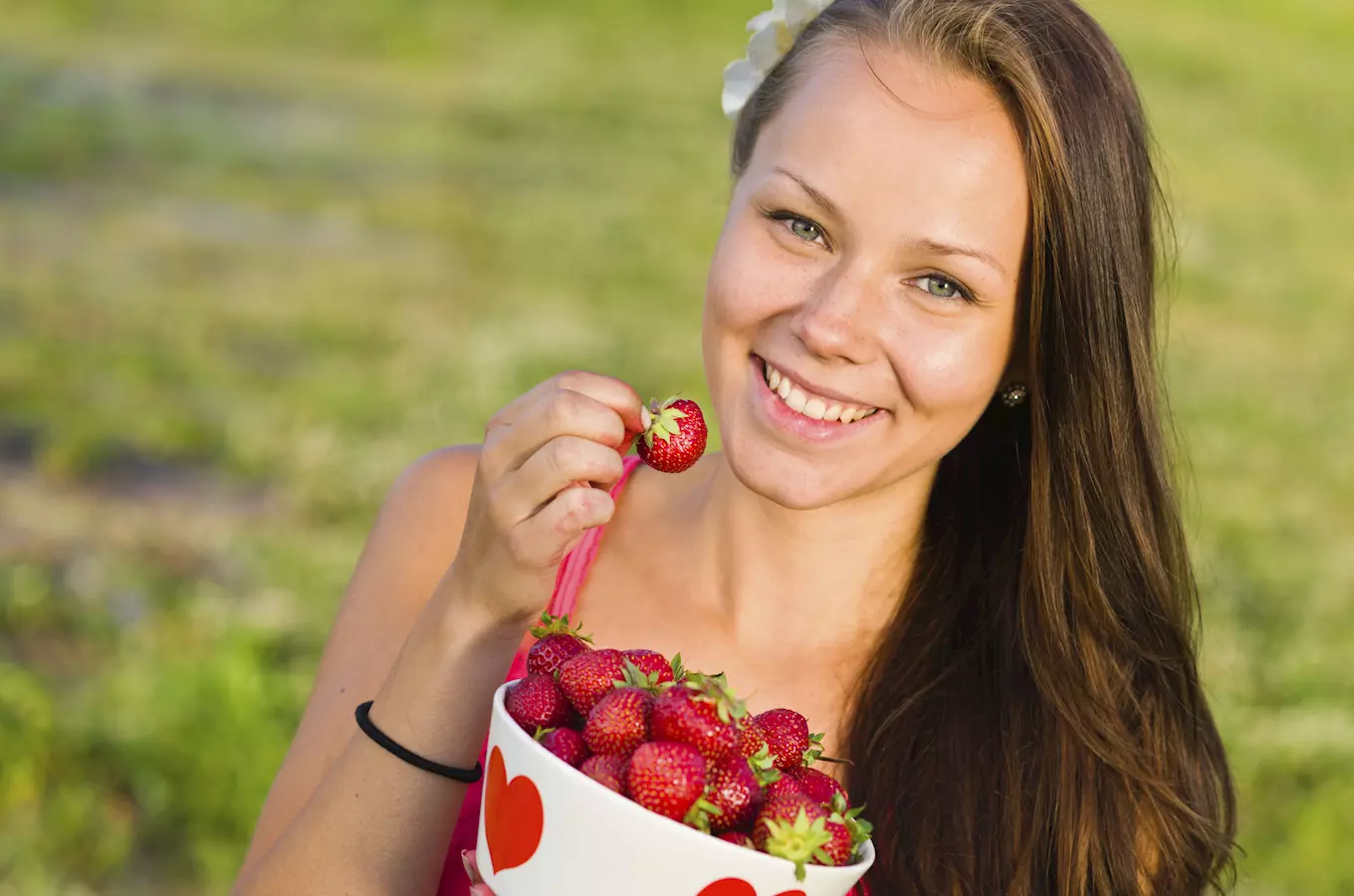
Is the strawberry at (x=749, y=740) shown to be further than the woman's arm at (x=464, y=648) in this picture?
No

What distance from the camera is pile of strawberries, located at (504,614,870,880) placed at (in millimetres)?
1641

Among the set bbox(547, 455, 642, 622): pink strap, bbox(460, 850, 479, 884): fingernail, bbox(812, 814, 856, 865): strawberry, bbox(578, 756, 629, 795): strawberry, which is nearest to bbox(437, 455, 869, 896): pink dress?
bbox(547, 455, 642, 622): pink strap

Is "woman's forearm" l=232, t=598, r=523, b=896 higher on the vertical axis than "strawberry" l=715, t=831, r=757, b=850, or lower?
lower

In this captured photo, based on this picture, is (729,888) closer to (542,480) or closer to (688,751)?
(688,751)

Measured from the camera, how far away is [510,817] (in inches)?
67.7

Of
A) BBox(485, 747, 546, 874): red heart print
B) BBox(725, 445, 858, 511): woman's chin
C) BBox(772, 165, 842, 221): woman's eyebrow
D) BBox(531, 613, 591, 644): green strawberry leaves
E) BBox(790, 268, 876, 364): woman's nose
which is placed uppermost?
BBox(772, 165, 842, 221): woman's eyebrow

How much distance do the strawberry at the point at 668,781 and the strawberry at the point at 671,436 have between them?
0.53 m

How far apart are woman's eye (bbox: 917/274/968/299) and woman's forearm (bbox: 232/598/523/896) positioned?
30.6 inches

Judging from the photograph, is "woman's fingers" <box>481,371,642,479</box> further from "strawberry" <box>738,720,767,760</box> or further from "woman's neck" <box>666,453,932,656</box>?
"woman's neck" <box>666,453,932,656</box>

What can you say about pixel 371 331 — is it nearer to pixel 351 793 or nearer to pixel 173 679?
pixel 173 679

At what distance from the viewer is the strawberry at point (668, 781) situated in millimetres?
1630

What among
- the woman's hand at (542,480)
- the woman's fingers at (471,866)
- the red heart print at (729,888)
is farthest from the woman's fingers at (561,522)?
the red heart print at (729,888)

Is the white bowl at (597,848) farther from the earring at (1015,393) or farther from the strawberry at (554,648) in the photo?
the earring at (1015,393)

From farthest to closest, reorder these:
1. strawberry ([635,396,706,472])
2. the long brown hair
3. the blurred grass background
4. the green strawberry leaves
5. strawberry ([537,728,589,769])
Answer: the blurred grass background → the long brown hair → strawberry ([635,396,706,472]) → the green strawberry leaves → strawberry ([537,728,589,769])
